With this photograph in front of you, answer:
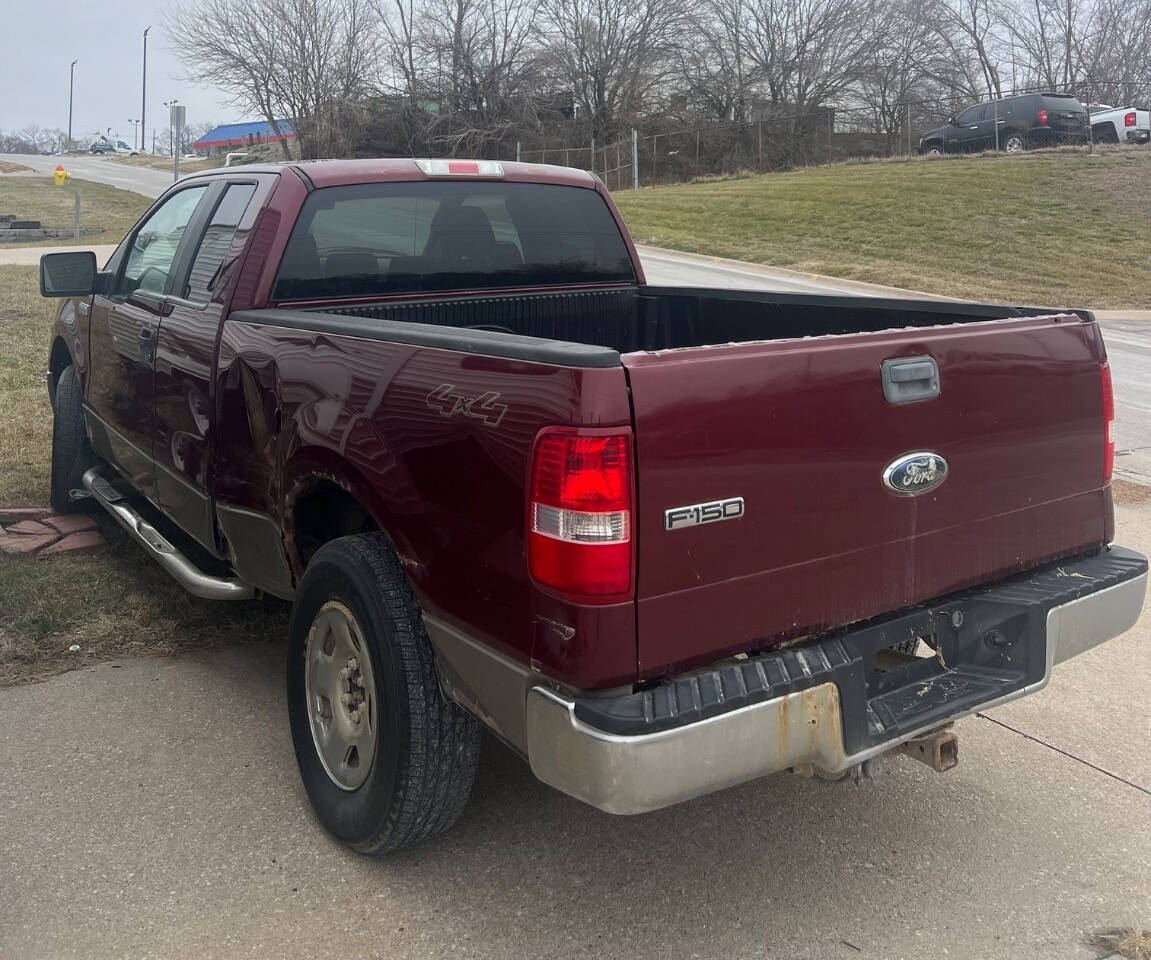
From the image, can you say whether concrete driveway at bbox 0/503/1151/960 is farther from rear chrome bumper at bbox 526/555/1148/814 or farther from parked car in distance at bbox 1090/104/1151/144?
parked car in distance at bbox 1090/104/1151/144

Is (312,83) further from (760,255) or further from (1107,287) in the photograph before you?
(1107,287)

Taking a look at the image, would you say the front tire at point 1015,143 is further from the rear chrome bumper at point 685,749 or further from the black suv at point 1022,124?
the rear chrome bumper at point 685,749

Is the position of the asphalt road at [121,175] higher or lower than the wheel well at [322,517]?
higher

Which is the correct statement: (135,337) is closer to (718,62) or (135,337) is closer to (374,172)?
(374,172)

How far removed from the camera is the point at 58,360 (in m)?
6.29

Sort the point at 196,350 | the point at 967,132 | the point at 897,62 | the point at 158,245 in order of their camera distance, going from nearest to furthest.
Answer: the point at 196,350
the point at 158,245
the point at 967,132
the point at 897,62

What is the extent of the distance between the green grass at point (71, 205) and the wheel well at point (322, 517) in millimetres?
22500

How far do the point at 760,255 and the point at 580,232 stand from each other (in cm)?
1785

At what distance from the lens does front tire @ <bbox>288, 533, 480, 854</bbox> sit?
9.58 ft

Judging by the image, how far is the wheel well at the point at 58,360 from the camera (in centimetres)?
615

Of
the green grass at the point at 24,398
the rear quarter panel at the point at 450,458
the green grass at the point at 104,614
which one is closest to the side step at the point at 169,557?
the green grass at the point at 104,614

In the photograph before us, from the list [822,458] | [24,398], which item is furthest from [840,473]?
[24,398]

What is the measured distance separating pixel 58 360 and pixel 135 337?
6.28ft

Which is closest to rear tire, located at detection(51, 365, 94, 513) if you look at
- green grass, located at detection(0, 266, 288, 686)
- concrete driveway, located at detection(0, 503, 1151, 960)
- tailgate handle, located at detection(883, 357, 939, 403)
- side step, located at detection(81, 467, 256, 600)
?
green grass, located at detection(0, 266, 288, 686)
